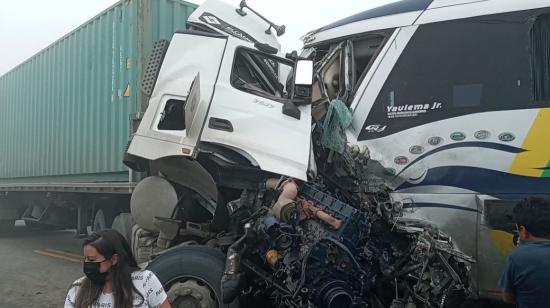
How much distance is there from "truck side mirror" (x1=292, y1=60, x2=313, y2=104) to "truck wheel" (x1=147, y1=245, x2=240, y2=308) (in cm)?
138

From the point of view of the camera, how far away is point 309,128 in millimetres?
4160

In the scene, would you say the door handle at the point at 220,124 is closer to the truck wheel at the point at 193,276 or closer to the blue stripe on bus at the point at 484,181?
the truck wheel at the point at 193,276

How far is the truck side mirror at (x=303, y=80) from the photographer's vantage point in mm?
4188

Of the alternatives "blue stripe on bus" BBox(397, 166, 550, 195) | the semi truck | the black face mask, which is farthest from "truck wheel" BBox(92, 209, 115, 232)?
the black face mask

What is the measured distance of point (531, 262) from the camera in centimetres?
244

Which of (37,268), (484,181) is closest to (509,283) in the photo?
(484,181)

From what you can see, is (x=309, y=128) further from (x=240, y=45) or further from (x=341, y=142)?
(x=240, y=45)

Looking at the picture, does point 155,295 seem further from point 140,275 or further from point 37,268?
point 37,268

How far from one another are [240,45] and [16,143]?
8.37 meters

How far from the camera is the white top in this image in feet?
7.66

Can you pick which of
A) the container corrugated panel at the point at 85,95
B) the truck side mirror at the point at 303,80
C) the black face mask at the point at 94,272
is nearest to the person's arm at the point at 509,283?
the black face mask at the point at 94,272

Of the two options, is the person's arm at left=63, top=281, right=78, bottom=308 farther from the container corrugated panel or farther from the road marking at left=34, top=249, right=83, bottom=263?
the road marking at left=34, top=249, right=83, bottom=263

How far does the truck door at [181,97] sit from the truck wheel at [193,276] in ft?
2.51

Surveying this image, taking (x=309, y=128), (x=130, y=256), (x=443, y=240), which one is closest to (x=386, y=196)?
(x=443, y=240)
